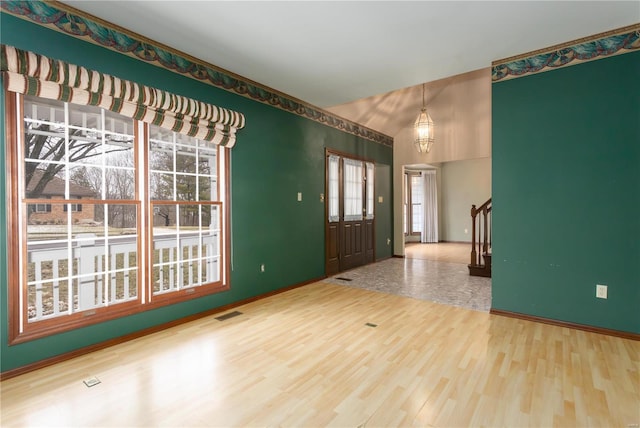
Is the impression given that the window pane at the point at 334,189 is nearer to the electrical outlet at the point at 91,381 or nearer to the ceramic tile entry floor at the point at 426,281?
the ceramic tile entry floor at the point at 426,281

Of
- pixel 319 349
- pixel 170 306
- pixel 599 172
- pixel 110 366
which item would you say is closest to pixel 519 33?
pixel 599 172

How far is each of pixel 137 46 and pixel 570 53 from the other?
4242 millimetres

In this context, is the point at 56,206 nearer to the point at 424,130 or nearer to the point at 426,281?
the point at 424,130

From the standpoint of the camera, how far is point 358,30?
284 centimetres

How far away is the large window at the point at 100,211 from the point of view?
92.7 inches

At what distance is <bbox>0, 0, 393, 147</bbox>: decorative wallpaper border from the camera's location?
2367 mm

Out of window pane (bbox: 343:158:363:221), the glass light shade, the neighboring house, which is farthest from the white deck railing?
the glass light shade

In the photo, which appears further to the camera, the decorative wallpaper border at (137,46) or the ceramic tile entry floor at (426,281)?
the ceramic tile entry floor at (426,281)

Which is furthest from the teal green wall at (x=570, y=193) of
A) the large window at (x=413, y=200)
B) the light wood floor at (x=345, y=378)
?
the large window at (x=413, y=200)

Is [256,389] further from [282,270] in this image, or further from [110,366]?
[282,270]

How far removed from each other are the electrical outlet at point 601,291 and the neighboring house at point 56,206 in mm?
4784

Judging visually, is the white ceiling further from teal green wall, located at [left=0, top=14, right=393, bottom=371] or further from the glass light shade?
the glass light shade

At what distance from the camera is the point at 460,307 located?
3773 millimetres

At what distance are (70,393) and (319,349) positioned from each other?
1.75 m
